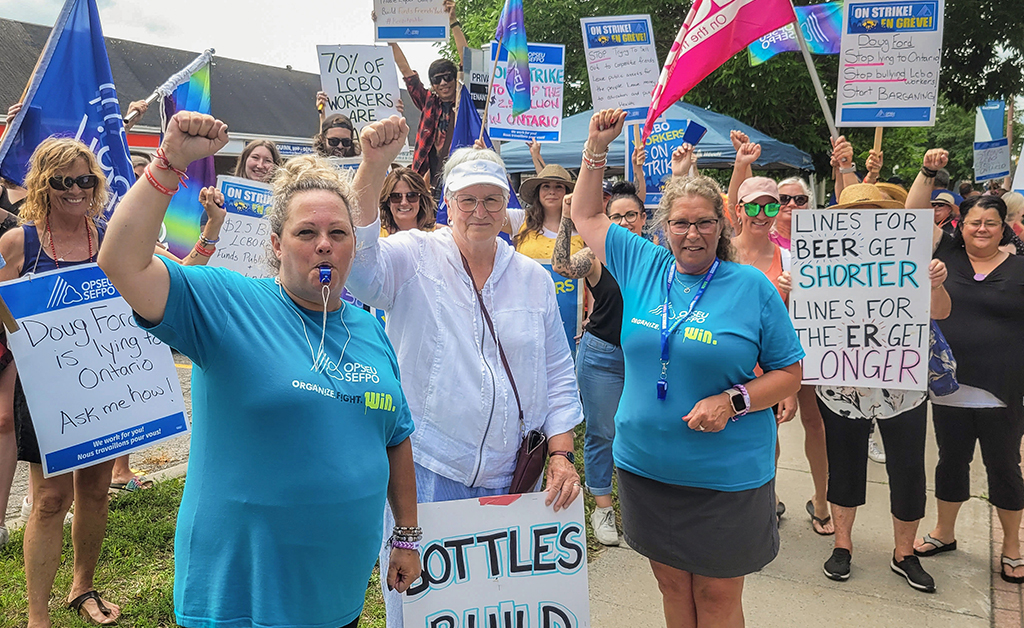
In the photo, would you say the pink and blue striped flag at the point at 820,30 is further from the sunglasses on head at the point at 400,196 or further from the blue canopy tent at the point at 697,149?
the sunglasses on head at the point at 400,196

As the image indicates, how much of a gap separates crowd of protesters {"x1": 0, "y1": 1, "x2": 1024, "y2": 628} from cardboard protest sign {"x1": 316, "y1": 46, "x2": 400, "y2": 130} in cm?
121

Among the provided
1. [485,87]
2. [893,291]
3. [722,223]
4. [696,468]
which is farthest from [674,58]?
[485,87]

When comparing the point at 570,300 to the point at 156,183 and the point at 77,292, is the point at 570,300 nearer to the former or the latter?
the point at 77,292

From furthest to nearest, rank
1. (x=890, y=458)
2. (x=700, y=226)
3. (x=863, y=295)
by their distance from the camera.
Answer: (x=890, y=458)
(x=863, y=295)
(x=700, y=226)

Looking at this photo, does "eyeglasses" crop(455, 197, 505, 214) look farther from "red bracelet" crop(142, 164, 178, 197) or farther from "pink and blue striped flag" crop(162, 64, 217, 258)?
"pink and blue striped flag" crop(162, 64, 217, 258)

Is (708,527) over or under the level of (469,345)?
under

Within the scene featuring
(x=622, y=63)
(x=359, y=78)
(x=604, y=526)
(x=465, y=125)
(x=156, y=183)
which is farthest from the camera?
(x=622, y=63)

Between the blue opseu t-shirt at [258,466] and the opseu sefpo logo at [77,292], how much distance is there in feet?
5.50

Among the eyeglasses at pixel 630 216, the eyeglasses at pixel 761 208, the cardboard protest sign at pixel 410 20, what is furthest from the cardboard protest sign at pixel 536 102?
the eyeglasses at pixel 761 208

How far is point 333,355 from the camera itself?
1.88m

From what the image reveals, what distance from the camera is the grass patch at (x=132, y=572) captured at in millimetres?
3357

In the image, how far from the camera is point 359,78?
593cm

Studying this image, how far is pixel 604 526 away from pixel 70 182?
3.31m

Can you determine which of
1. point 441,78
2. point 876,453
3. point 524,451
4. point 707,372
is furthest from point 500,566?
point 876,453
